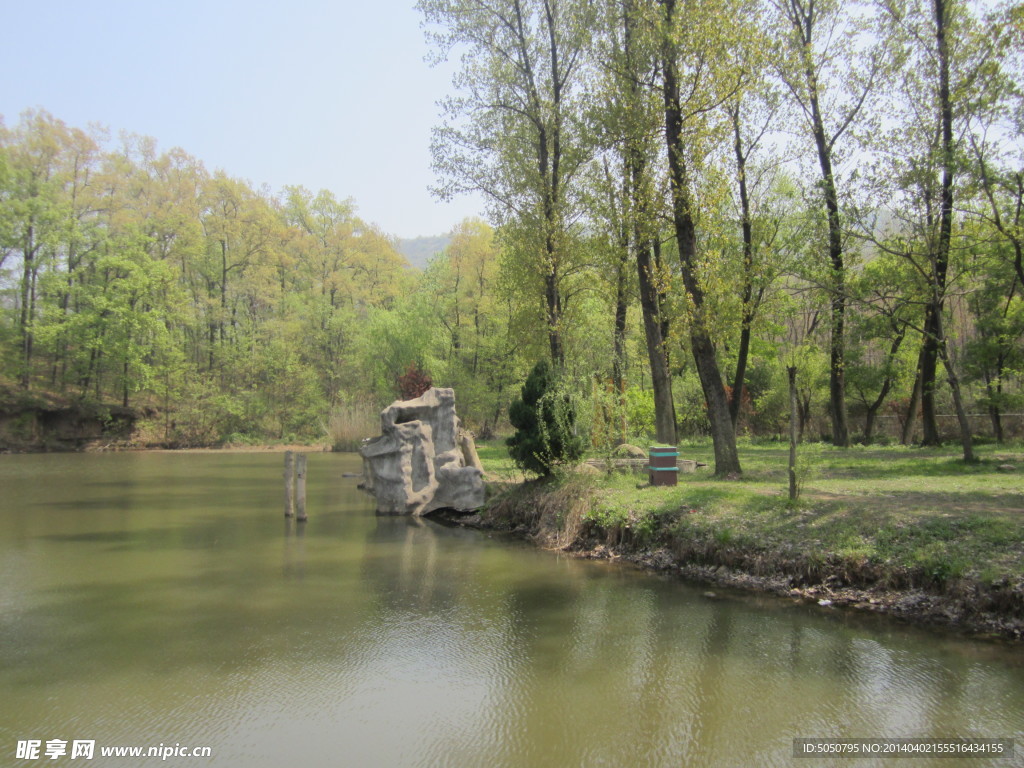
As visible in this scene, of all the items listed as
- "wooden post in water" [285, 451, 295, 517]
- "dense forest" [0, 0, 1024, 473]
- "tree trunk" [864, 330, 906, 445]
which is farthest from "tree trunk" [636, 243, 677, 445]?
"wooden post in water" [285, 451, 295, 517]

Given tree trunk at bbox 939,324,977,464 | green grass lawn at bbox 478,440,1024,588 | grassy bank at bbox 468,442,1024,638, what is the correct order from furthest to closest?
tree trunk at bbox 939,324,977,464 < green grass lawn at bbox 478,440,1024,588 < grassy bank at bbox 468,442,1024,638

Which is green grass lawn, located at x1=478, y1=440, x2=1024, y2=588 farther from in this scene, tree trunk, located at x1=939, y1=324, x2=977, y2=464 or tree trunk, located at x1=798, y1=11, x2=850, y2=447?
tree trunk, located at x1=798, y1=11, x2=850, y2=447

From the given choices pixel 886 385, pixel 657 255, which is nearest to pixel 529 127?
pixel 657 255

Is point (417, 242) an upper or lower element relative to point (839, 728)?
upper

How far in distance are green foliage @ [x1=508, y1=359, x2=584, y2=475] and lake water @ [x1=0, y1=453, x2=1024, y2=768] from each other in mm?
2240

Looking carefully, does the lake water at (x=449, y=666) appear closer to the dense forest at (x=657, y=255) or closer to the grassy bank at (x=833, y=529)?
the grassy bank at (x=833, y=529)

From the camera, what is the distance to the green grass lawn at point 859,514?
6902mm

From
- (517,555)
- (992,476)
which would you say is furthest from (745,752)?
(992,476)

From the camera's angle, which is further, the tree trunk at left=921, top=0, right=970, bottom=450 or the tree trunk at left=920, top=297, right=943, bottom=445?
the tree trunk at left=920, top=297, right=943, bottom=445

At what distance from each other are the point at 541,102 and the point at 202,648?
1520 cm

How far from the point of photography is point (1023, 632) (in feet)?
19.9

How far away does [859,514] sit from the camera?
8094 millimetres

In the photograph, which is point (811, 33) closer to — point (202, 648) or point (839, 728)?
point (839, 728)

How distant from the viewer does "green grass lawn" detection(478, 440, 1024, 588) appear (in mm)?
6902
